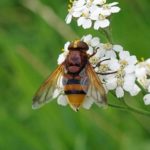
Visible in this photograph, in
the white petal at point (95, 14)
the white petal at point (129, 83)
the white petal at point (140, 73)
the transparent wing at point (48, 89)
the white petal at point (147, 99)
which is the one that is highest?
the white petal at point (95, 14)

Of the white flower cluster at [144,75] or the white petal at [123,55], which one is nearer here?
the white flower cluster at [144,75]

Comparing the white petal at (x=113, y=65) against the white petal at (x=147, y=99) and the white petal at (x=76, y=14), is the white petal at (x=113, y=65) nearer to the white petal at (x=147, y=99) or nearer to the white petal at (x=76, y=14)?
the white petal at (x=147, y=99)

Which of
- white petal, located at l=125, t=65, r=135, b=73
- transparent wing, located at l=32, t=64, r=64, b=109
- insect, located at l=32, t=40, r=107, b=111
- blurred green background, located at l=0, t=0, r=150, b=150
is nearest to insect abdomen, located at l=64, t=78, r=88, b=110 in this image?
insect, located at l=32, t=40, r=107, b=111

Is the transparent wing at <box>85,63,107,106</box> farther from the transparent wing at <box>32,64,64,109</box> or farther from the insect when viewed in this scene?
the transparent wing at <box>32,64,64,109</box>

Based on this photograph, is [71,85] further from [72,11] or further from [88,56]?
[72,11]

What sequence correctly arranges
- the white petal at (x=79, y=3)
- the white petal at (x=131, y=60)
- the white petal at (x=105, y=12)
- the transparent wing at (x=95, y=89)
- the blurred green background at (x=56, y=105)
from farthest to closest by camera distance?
the blurred green background at (x=56, y=105) → the white petal at (x=79, y=3) → the white petal at (x=105, y=12) → the white petal at (x=131, y=60) → the transparent wing at (x=95, y=89)

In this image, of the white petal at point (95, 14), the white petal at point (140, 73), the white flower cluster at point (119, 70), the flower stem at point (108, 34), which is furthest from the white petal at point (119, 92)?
the white petal at point (95, 14)

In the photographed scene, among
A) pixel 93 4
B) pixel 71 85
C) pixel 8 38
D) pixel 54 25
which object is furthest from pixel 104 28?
pixel 8 38
